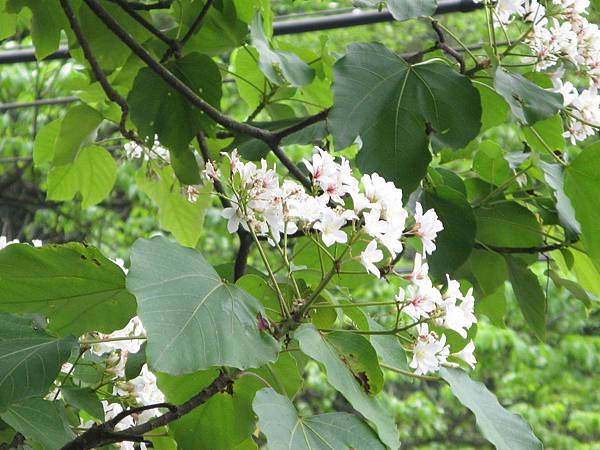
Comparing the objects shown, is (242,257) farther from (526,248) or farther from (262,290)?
(526,248)

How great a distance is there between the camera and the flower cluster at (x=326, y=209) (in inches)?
32.9

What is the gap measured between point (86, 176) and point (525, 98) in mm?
1023

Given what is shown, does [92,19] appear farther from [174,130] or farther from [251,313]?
[251,313]

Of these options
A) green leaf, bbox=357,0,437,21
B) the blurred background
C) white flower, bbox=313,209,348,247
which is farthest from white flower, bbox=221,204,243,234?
the blurred background

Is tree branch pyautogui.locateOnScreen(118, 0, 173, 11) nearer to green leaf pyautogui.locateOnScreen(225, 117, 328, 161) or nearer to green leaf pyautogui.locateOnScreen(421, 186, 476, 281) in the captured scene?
green leaf pyautogui.locateOnScreen(225, 117, 328, 161)

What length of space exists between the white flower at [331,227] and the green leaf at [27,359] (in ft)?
1.01

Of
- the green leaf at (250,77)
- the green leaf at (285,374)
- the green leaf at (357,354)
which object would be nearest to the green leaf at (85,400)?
the green leaf at (285,374)

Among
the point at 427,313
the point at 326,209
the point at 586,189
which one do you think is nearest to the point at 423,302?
the point at 427,313

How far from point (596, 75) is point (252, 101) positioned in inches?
25.9

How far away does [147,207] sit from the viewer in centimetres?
525

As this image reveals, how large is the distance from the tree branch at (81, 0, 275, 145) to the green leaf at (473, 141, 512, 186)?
312 mm

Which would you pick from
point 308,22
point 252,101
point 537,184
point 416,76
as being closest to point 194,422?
point 416,76

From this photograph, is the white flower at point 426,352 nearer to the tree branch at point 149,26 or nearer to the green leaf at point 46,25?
the tree branch at point 149,26

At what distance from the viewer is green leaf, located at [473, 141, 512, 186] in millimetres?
1325
